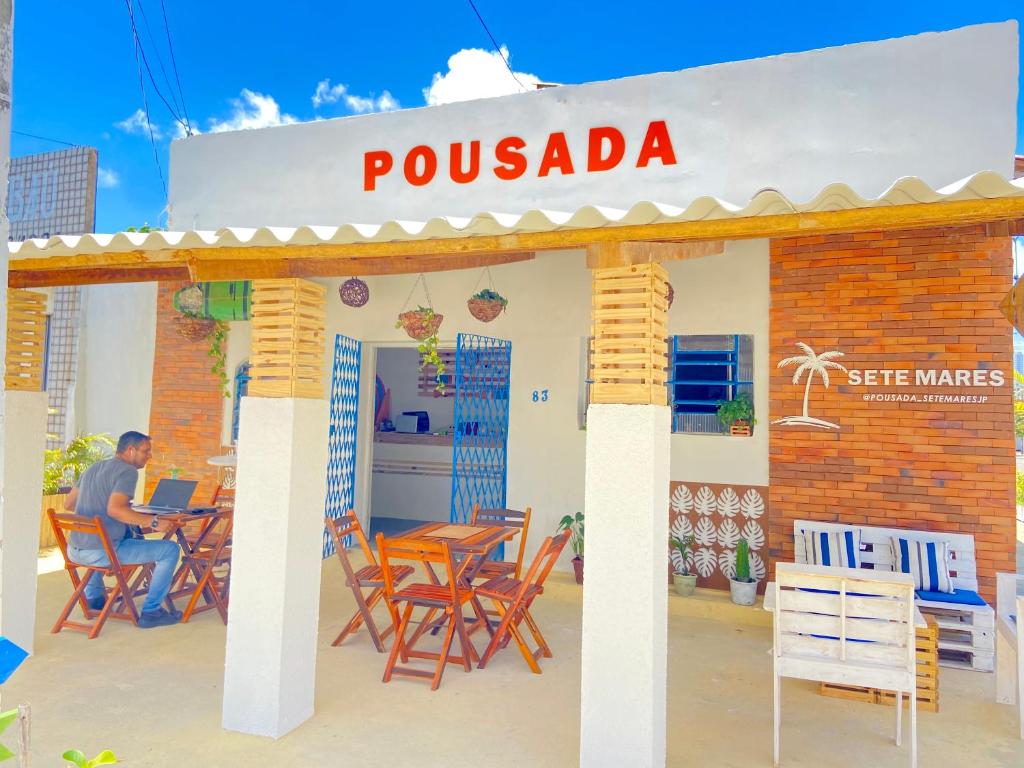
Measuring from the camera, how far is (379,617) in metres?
5.94

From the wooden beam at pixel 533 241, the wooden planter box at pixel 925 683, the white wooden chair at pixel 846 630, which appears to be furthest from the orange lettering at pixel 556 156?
the wooden planter box at pixel 925 683

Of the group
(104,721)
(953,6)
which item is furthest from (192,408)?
(953,6)

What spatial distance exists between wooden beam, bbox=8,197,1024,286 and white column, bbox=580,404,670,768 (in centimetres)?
77

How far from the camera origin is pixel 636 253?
3.41 metres

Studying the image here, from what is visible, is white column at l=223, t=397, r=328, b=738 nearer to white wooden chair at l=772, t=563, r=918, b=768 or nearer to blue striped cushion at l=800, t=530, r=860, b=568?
white wooden chair at l=772, t=563, r=918, b=768

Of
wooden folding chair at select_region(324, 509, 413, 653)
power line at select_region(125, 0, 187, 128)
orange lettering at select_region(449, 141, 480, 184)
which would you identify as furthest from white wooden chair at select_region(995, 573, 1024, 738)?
power line at select_region(125, 0, 187, 128)

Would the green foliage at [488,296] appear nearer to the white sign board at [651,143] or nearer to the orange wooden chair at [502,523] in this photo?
the white sign board at [651,143]

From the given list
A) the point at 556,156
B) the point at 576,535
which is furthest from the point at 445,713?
the point at 556,156

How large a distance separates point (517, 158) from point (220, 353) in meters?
3.81

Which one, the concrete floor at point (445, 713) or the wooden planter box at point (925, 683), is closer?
the concrete floor at point (445, 713)

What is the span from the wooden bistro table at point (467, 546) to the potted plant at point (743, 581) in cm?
187

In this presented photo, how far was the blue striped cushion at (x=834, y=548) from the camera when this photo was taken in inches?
224

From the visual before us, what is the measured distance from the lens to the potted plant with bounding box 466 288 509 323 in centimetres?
682

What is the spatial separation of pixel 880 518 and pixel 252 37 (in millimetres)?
12630
